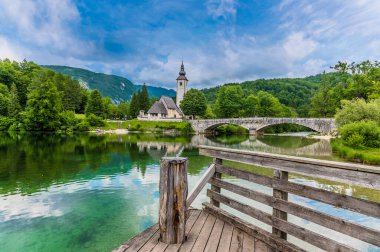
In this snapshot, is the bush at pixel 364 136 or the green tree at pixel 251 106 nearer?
the bush at pixel 364 136

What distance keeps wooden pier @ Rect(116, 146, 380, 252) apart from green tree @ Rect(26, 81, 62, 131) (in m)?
58.9

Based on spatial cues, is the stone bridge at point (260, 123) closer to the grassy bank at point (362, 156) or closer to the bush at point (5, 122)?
the grassy bank at point (362, 156)

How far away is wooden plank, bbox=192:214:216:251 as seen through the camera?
3705 millimetres

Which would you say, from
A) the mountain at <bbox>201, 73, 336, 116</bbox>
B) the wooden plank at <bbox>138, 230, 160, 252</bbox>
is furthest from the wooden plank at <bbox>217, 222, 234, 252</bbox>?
the mountain at <bbox>201, 73, 336, 116</bbox>

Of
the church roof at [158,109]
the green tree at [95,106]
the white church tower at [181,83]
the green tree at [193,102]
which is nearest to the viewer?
the green tree at [95,106]

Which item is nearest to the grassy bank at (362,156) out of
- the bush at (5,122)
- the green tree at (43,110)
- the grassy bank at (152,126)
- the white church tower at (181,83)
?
the grassy bank at (152,126)

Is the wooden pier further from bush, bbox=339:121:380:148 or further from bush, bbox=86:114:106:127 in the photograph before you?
bush, bbox=86:114:106:127

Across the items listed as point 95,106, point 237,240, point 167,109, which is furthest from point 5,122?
point 237,240

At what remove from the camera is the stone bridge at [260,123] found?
52.0 metres

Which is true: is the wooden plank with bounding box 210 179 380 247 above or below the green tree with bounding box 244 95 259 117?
below

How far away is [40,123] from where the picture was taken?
5631cm

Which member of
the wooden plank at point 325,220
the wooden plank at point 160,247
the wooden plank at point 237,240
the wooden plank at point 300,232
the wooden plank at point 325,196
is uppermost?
the wooden plank at point 325,196

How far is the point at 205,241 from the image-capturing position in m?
3.91

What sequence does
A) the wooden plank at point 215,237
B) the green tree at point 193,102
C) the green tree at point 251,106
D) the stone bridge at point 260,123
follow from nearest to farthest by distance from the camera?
the wooden plank at point 215,237
the stone bridge at point 260,123
the green tree at point 193,102
the green tree at point 251,106
